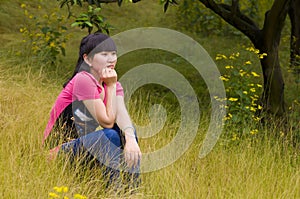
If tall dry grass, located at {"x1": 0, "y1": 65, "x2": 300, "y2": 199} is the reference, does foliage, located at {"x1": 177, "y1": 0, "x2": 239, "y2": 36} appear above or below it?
above

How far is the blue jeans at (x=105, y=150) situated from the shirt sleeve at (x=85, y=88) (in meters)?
0.26

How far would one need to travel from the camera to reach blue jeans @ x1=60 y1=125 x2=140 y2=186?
3471 mm

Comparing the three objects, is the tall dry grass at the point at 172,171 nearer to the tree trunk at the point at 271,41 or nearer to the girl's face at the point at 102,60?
the girl's face at the point at 102,60

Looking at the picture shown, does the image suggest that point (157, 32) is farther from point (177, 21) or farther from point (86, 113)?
point (86, 113)

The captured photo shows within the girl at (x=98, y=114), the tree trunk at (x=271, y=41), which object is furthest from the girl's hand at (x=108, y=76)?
the tree trunk at (x=271, y=41)

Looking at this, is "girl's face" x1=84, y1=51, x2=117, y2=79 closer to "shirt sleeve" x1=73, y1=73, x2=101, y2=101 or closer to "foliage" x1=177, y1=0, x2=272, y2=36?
"shirt sleeve" x1=73, y1=73, x2=101, y2=101

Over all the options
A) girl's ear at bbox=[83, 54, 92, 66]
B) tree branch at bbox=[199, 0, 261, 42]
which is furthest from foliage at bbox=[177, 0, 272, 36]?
girl's ear at bbox=[83, 54, 92, 66]

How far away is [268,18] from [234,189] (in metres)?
3.43

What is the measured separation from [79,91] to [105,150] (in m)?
0.46

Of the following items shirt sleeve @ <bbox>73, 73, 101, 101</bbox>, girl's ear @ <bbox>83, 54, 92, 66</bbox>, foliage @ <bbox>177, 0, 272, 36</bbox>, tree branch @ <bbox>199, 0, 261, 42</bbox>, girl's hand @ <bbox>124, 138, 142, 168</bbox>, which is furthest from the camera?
foliage @ <bbox>177, 0, 272, 36</bbox>

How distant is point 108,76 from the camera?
3.53m

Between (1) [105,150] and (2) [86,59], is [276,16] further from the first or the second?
(1) [105,150]

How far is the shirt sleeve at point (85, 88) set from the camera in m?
3.57

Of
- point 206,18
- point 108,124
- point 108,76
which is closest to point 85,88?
point 108,76
